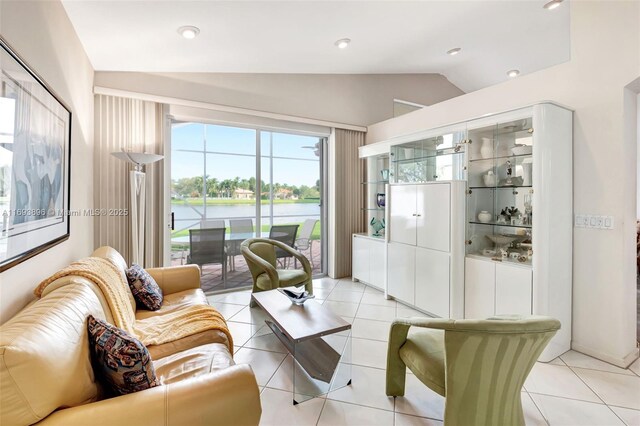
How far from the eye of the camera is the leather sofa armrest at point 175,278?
2.92m

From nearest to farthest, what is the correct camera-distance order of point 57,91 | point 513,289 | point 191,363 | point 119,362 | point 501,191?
point 119,362 → point 191,363 → point 57,91 → point 513,289 → point 501,191

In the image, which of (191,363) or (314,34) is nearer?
(191,363)

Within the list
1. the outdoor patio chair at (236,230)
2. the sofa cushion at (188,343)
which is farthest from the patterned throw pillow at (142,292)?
the outdoor patio chair at (236,230)

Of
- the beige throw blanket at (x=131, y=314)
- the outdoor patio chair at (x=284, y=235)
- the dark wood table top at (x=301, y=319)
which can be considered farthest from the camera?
the outdoor patio chair at (x=284, y=235)

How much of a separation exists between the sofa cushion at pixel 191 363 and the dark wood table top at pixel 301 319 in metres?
0.45

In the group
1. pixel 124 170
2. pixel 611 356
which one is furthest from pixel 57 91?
pixel 611 356

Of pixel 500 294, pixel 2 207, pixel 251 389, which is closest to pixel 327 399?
pixel 251 389

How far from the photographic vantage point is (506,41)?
3.86m

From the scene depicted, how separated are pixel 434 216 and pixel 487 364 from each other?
207cm

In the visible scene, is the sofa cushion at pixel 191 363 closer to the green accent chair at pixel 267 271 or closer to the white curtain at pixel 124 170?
the green accent chair at pixel 267 271

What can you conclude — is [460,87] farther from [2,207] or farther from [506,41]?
[2,207]

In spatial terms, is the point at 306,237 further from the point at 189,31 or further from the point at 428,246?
the point at 189,31

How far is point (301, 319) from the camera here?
229cm

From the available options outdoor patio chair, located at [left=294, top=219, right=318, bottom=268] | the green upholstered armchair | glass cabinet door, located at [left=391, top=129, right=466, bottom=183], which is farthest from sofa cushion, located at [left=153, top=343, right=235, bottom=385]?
outdoor patio chair, located at [left=294, top=219, right=318, bottom=268]
